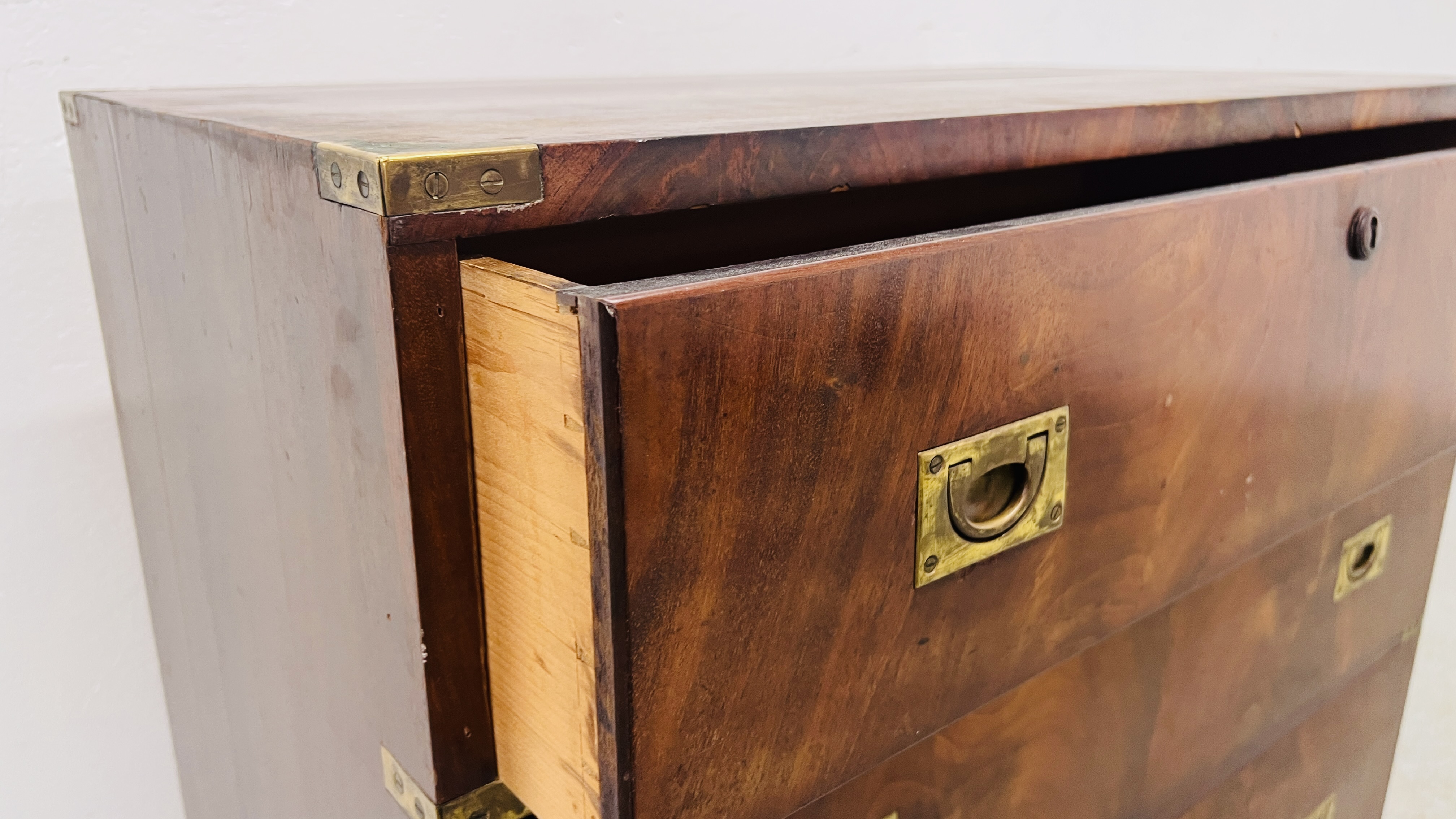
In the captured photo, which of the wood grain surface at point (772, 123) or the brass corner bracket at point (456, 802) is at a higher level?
the wood grain surface at point (772, 123)

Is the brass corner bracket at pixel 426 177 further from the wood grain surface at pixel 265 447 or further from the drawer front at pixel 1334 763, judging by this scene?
the drawer front at pixel 1334 763

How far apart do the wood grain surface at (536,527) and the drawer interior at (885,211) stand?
0.28ft

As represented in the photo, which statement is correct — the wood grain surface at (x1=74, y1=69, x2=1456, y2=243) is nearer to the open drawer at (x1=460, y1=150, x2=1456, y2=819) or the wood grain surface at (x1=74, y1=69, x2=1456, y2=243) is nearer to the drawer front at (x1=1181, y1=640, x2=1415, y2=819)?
the open drawer at (x1=460, y1=150, x2=1456, y2=819)

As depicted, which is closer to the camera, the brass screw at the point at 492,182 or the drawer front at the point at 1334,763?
the brass screw at the point at 492,182

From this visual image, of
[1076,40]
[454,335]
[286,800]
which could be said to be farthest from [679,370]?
[1076,40]

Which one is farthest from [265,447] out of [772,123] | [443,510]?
[772,123]

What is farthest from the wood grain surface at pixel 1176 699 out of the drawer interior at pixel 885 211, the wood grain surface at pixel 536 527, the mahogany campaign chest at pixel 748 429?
the drawer interior at pixel 885 211

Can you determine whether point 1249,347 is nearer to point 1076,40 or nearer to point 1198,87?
point 1198,87

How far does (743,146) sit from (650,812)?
8.7 inches

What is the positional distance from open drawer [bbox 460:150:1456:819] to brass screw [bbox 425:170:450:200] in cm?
3

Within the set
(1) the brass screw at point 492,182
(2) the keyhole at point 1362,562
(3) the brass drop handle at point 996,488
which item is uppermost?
(1) the brass screw at point 492,182

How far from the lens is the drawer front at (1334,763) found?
0.70 metres

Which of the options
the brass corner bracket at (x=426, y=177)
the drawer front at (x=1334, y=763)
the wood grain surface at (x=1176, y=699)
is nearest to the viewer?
the brass corner bracket at (x=426, y=177)

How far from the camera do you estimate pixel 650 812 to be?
0.35 m
